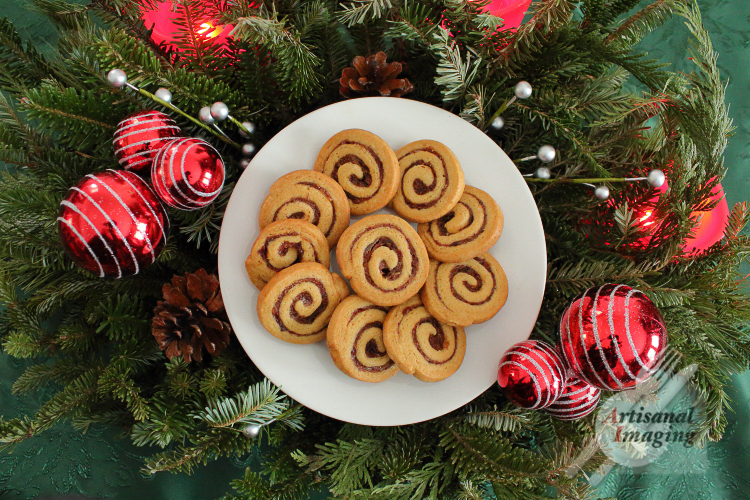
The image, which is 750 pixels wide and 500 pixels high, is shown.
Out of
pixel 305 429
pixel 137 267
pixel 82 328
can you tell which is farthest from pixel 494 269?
pixel 82 328

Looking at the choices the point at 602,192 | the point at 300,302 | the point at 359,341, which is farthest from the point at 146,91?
the point at 602,192

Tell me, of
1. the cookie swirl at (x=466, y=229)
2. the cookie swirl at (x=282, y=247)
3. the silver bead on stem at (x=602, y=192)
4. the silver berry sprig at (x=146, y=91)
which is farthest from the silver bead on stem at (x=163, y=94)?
the silver bead on stem at (x=602, y=192)

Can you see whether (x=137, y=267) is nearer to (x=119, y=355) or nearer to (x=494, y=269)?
(x=119, y=355)

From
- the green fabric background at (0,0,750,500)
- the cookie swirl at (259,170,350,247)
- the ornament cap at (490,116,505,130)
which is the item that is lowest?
the green fabric background at (0,0,750,500)

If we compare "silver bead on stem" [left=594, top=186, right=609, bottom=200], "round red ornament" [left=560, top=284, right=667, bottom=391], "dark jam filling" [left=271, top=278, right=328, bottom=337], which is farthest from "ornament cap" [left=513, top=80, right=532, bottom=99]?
"dark jam filling" [left=271, top=278, right=328, bottom=337]

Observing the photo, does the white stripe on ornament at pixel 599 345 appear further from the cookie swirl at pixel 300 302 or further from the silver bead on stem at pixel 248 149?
the silver bead on stem at pixel 248 149

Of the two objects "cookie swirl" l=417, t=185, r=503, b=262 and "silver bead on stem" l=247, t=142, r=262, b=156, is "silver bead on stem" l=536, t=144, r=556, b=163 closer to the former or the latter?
"cookie swirl" l=417, t=185, r=503, b=262
